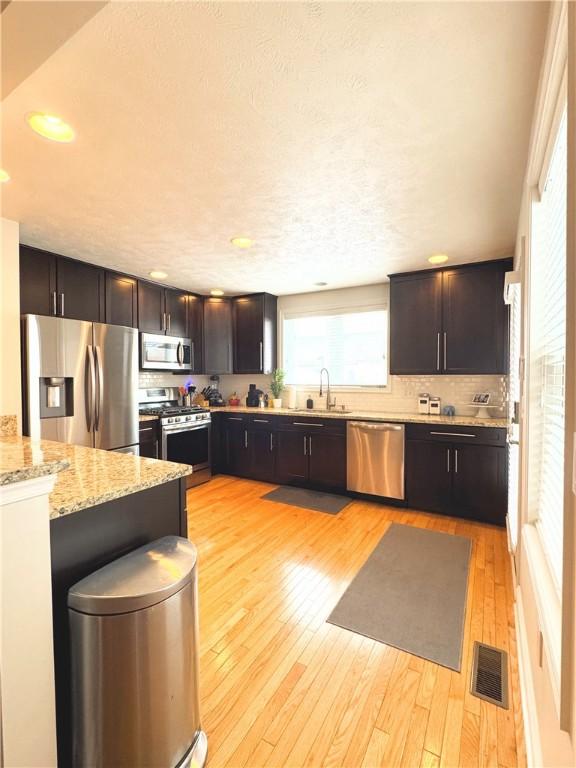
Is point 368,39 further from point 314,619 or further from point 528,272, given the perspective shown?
point 314,619

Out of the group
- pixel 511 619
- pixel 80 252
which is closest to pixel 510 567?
pixel 511 619

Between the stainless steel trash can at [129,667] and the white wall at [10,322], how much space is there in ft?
7.07

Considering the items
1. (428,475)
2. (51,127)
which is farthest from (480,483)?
(51,127)

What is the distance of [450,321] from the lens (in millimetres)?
3594

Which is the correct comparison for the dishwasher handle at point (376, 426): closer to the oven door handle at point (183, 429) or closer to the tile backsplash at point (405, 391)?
the tile backsplash at point (405, 391)

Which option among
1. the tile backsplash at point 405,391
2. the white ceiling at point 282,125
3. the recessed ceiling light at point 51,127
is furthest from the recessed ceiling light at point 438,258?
the recessed ceiling light at point 51,127

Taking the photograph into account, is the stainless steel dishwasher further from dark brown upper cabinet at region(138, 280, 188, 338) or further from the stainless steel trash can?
the stainless steel trash can

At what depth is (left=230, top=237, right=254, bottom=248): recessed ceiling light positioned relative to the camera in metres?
2.88

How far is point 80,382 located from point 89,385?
0.08 metres

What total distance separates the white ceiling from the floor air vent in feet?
7.98

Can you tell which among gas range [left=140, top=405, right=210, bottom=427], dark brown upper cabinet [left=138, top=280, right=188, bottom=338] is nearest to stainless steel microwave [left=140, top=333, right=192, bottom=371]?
dark brown upper cabinet [left=138, top=280, right=188, bottom=338]

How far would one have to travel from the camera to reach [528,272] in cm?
167

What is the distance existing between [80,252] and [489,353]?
3.89 meters

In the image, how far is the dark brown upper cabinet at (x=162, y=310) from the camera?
407cm
